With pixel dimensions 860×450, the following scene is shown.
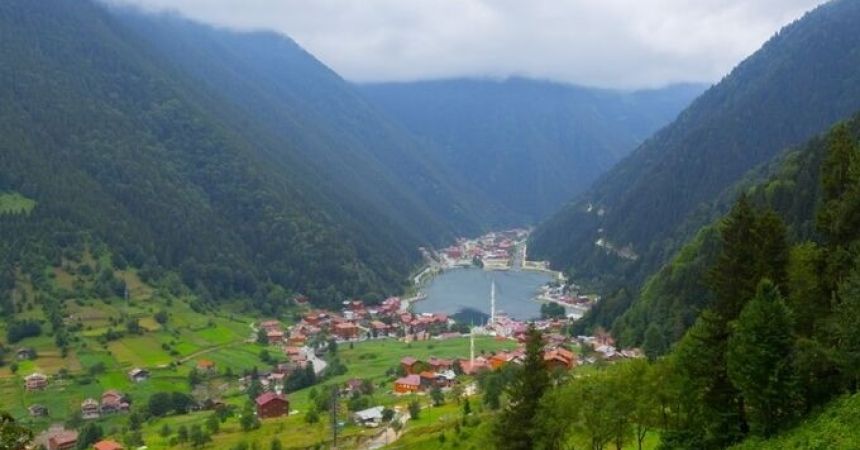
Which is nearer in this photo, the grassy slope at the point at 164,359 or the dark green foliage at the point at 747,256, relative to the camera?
the dark green foliage at the point at 747,256

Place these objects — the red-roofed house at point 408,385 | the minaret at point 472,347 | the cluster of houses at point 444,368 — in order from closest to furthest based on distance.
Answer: the cluster of houses at point 444,368 → the red-roofed house at point 408,385 → the minaret at point 472,347

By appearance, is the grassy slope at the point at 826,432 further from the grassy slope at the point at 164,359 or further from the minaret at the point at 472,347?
the minaret at the point at 472,347

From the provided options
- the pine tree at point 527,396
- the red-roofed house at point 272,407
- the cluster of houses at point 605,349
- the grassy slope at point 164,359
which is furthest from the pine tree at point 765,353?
the red-roofed house at point 272,407

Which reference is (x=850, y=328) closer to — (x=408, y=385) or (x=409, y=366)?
(x=408, y=385)

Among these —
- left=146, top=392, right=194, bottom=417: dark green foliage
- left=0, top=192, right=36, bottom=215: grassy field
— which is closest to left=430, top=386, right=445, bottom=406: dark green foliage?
left=146, top=392, right=194, bottom=417: dark green foliage

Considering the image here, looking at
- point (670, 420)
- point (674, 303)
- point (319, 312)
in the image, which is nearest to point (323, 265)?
point (319, 312)

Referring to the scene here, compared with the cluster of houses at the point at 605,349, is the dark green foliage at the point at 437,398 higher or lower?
lower

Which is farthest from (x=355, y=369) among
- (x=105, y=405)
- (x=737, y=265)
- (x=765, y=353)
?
(x=765, y=353)
